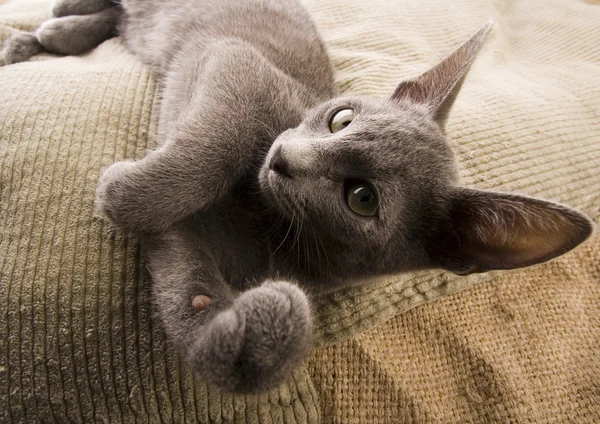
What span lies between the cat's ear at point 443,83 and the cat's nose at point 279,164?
0.36 meters

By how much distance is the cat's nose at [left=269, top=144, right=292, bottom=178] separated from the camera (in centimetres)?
83

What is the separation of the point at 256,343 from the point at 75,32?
4.62ft

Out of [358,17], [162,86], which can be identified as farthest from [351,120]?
[358,17]

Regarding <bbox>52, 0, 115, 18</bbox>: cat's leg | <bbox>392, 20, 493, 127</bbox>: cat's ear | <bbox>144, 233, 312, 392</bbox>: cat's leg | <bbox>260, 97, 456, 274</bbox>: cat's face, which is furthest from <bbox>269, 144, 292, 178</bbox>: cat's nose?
<bbox>52, 0, 115, 18</bbox>: cat's leg

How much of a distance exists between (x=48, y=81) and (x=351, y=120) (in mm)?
789

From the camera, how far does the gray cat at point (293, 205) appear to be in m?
0.73

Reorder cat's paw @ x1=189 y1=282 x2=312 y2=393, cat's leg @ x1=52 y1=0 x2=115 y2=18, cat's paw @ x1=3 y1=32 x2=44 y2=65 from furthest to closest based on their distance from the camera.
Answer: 1. cat's leg @ x1=52 y1=0 x2=115 y2=18
2. cat's paw @ x1=3 y1=32 x2=44 y2=65
3. cat's paw @ x1=189 y1=282 x2=312 y2=393

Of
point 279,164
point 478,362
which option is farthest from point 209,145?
point 478,362

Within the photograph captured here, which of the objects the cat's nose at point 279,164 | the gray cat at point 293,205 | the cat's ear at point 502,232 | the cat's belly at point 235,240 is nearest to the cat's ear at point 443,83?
the gray cat at point 293,205

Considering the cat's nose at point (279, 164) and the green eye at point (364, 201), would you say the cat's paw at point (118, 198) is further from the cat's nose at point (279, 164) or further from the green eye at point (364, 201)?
the green eye at point (364, 201)

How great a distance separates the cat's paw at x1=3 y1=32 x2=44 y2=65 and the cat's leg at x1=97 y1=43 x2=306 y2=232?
67cm

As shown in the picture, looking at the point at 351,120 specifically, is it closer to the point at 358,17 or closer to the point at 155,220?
the point at 155,220

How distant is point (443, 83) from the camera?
979 mm

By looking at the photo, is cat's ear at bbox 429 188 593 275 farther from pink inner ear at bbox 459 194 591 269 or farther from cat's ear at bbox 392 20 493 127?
cat's ear at bbox 392 20 493 127
